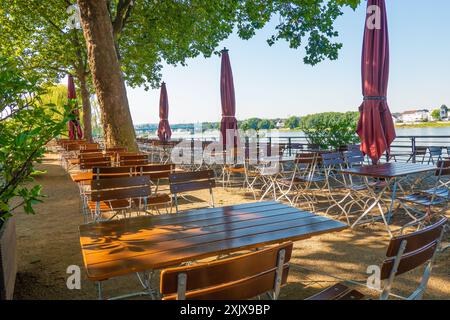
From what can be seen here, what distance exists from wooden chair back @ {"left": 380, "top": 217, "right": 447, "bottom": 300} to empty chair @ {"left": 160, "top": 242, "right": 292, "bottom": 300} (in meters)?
0.43

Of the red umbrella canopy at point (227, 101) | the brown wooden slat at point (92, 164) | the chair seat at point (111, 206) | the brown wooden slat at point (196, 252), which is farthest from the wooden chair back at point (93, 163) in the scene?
the red umbrella canopy at point (227, 101)

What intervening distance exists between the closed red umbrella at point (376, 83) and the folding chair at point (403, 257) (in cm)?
379

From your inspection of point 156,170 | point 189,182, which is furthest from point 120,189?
point 156,170

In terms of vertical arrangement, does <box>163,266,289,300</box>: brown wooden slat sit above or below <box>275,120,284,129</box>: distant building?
below

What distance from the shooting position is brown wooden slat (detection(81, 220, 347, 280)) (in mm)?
1498

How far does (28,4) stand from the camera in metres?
12.0

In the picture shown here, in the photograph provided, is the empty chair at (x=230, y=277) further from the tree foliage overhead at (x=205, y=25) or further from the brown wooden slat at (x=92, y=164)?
the tree foliage overhead at (x=205, y=25)

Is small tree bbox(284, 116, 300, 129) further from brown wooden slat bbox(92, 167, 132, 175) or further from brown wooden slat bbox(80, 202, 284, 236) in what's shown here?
brown wooden slat bbox(80, 202, 284, 236)

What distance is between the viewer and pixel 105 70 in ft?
23.9

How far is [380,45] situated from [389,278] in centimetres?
467

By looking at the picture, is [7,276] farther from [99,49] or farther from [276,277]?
[99,49]

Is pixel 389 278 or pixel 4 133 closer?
pixel 389 278

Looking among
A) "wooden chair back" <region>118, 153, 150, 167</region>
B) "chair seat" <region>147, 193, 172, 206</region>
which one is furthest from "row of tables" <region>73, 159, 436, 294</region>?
"wooden chair back" <region>118, 153, 150, 167</region>

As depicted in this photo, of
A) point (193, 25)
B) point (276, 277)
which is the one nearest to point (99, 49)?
point (193, 25)
